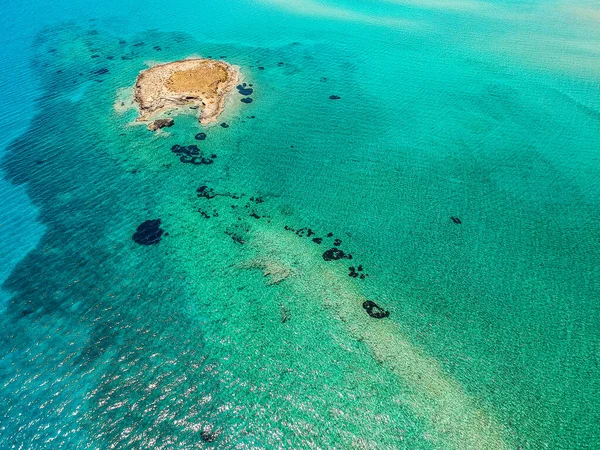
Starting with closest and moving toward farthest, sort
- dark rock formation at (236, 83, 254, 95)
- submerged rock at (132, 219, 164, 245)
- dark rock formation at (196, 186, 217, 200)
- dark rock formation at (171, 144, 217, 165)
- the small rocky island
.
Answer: submerged rock at (132, 219, 164, 245) < dark rock formation at (196, 186, 217, 200) < dark rock formation at (171, 144, 217, 165) < the small rocky island < dark rock formation at (236, 83, 254, 95)

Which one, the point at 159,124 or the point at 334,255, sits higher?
the point at 159,124

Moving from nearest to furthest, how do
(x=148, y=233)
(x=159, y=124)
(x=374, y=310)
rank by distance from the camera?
(x=374, y=310) < (x=148, y=233) < (x=159, y=124)

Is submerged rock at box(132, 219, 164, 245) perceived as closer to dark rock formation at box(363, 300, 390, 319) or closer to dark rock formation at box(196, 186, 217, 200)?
dark rock formation at box(196, 186, 217, 200)

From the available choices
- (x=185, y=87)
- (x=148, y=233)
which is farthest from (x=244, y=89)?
(x=148, y=233)

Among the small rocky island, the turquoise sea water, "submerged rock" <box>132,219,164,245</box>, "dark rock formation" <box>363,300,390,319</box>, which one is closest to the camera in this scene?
the turquoise sea water

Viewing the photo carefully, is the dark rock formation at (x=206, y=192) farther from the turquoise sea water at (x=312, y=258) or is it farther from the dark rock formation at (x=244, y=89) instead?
the dark rock formation at (x=244, y=89)

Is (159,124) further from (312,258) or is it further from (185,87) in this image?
(312,258)

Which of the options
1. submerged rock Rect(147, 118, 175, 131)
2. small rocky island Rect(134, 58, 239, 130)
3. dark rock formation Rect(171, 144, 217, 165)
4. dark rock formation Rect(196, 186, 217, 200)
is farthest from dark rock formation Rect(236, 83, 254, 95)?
dark rock formation Rect(196, 186, 217, 200)
